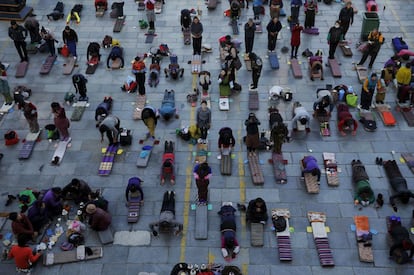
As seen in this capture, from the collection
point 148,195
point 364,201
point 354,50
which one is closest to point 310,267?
point 364,201

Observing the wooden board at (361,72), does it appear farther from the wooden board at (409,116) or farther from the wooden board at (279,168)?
the wooden board at (279,168)

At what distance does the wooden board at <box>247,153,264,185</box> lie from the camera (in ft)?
55.9

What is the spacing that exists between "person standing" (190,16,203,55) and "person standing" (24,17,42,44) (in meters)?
8.01

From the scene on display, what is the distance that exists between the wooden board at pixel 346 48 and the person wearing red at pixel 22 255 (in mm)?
17099

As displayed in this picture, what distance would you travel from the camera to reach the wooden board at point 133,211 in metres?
15.8

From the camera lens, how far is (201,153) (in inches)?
717

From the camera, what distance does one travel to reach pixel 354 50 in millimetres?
24047

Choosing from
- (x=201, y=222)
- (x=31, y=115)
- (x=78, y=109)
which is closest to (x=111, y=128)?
(x=78, y=109)

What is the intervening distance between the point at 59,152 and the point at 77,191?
2947mm

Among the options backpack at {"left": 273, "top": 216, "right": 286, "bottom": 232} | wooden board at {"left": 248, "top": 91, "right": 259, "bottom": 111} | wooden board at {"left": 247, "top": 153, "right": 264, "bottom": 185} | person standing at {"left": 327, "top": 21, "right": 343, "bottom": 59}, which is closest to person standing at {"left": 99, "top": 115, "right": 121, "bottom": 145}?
wooden board at {"left": 247, "top": 153, "right": 264, "bottom": 185}

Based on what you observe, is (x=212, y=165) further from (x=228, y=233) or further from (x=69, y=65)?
(x=69, y=65)

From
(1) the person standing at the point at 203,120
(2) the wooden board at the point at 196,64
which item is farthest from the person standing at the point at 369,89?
(2) the wooden board at the point at 196,64

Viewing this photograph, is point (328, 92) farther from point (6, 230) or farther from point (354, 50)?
point (6, 230)

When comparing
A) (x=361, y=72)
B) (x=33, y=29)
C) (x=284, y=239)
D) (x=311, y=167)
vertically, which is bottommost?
(x=284, y=239)
